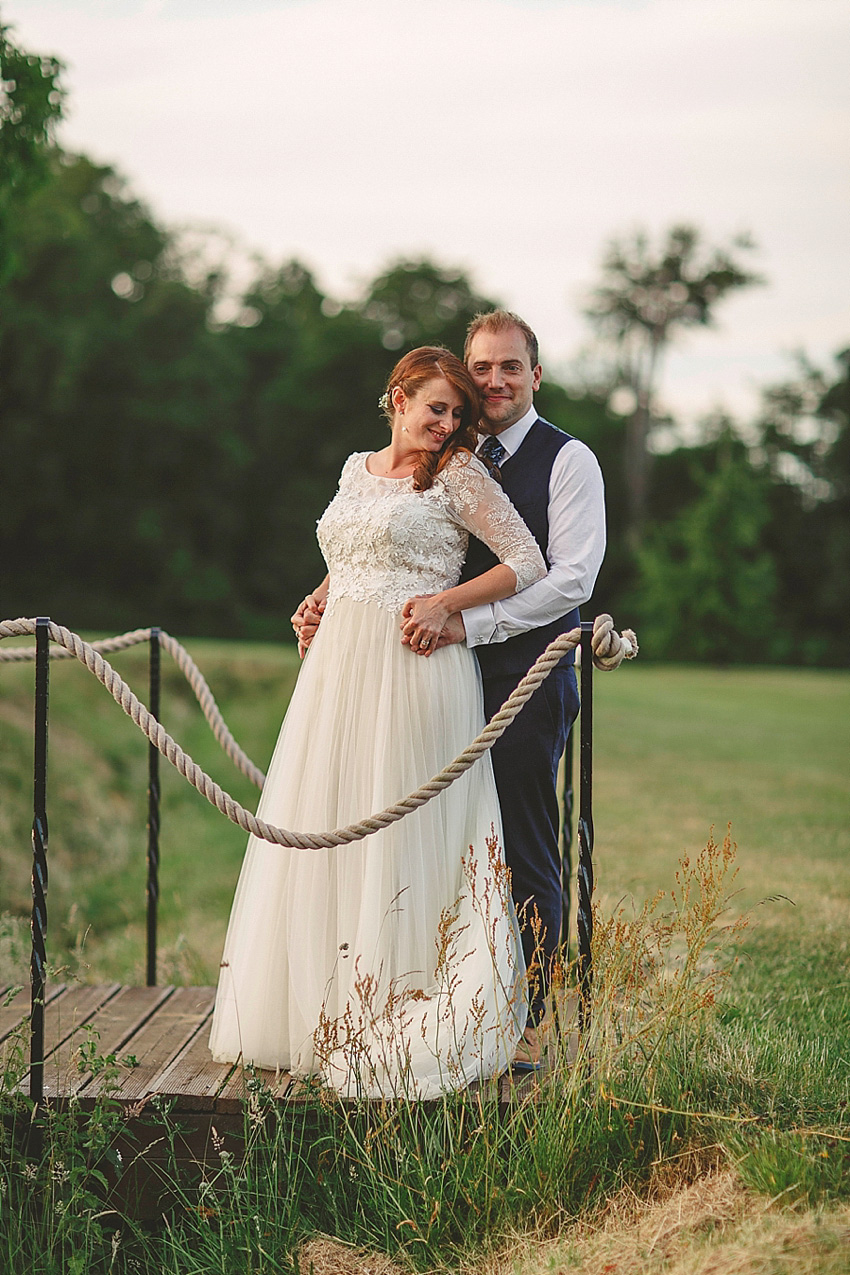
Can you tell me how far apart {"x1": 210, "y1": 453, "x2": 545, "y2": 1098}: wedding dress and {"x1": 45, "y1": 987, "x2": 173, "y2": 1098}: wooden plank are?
0.43m

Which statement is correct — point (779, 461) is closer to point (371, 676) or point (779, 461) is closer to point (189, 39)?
point (189, 39)

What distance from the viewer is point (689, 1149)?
333 centimetres

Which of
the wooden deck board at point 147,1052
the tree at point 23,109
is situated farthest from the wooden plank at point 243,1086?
the tree at point 23,109

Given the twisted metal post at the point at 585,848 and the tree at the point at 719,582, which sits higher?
the tree at the point at 719,582

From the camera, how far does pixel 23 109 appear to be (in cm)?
817

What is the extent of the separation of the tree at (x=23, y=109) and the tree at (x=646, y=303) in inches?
1228

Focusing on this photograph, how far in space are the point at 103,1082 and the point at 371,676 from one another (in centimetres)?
147

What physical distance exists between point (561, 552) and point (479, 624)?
383 millimetres

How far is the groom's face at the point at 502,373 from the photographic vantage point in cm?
414

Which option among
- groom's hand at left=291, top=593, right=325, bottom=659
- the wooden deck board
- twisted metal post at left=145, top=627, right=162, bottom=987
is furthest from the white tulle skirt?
twisted metal post at left=145, top=627, right=162, bottom=987

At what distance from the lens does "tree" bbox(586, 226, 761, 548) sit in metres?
38.7

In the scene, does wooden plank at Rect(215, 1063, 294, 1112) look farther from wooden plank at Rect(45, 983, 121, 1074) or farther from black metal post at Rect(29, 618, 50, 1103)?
wooden plank at Rect(45, 983, 121, 1074)

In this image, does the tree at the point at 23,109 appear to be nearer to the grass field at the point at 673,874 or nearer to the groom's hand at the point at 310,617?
the grass field at the point at 673,874

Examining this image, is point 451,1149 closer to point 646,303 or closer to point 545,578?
point 545,578
